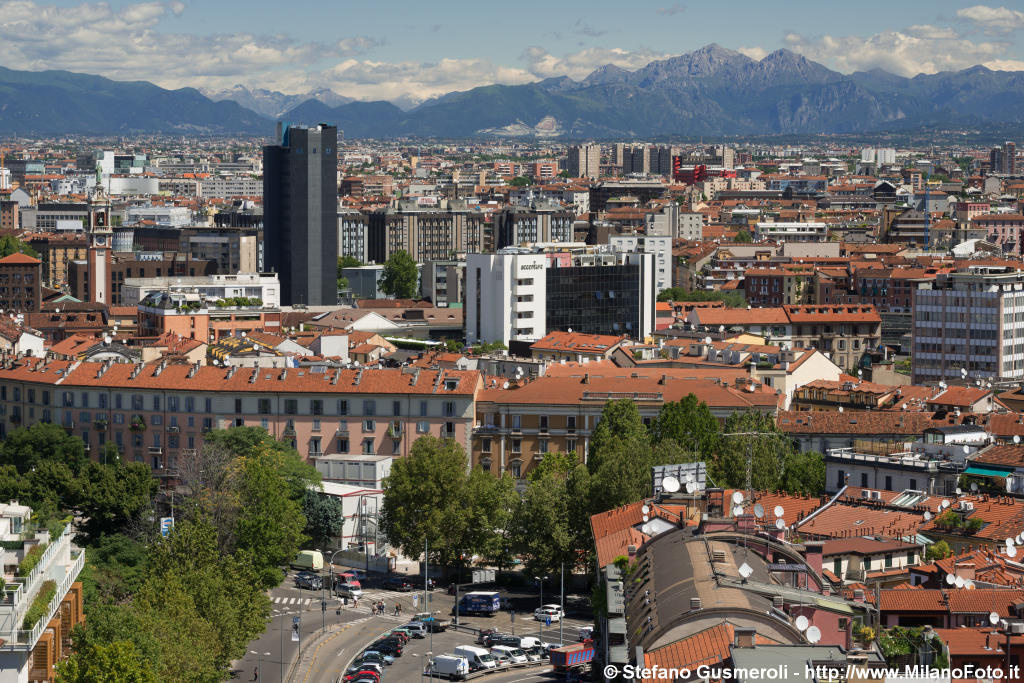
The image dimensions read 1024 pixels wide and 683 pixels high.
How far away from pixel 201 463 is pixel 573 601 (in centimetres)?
1564

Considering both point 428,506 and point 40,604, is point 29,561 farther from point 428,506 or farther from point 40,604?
point 428,506

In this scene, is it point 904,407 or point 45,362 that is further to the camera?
point 45,362

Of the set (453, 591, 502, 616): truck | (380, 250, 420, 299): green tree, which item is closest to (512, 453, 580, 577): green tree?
(453, 591, 502, 616): truck

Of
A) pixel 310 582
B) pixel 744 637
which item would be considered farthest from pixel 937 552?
pixel 310 582

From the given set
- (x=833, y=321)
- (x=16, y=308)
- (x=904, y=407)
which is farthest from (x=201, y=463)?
(x=16, y=308)

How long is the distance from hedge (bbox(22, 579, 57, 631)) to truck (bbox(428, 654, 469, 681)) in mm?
13450

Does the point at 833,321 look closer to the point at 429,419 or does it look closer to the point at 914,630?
the point at 429,419

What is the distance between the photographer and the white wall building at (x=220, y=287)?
150 metres

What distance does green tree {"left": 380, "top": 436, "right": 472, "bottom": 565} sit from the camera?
214 ft

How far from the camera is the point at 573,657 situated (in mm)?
51125

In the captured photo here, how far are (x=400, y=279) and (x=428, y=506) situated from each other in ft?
381

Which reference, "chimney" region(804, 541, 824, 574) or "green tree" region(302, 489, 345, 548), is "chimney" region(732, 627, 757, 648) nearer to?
"chimney" region(804, 541, 824, 574)

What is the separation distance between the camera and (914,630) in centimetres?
3584

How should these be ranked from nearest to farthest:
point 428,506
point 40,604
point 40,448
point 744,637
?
1. point 744,637
2. point 40,604
3. point 428,506
4. point 40,448
